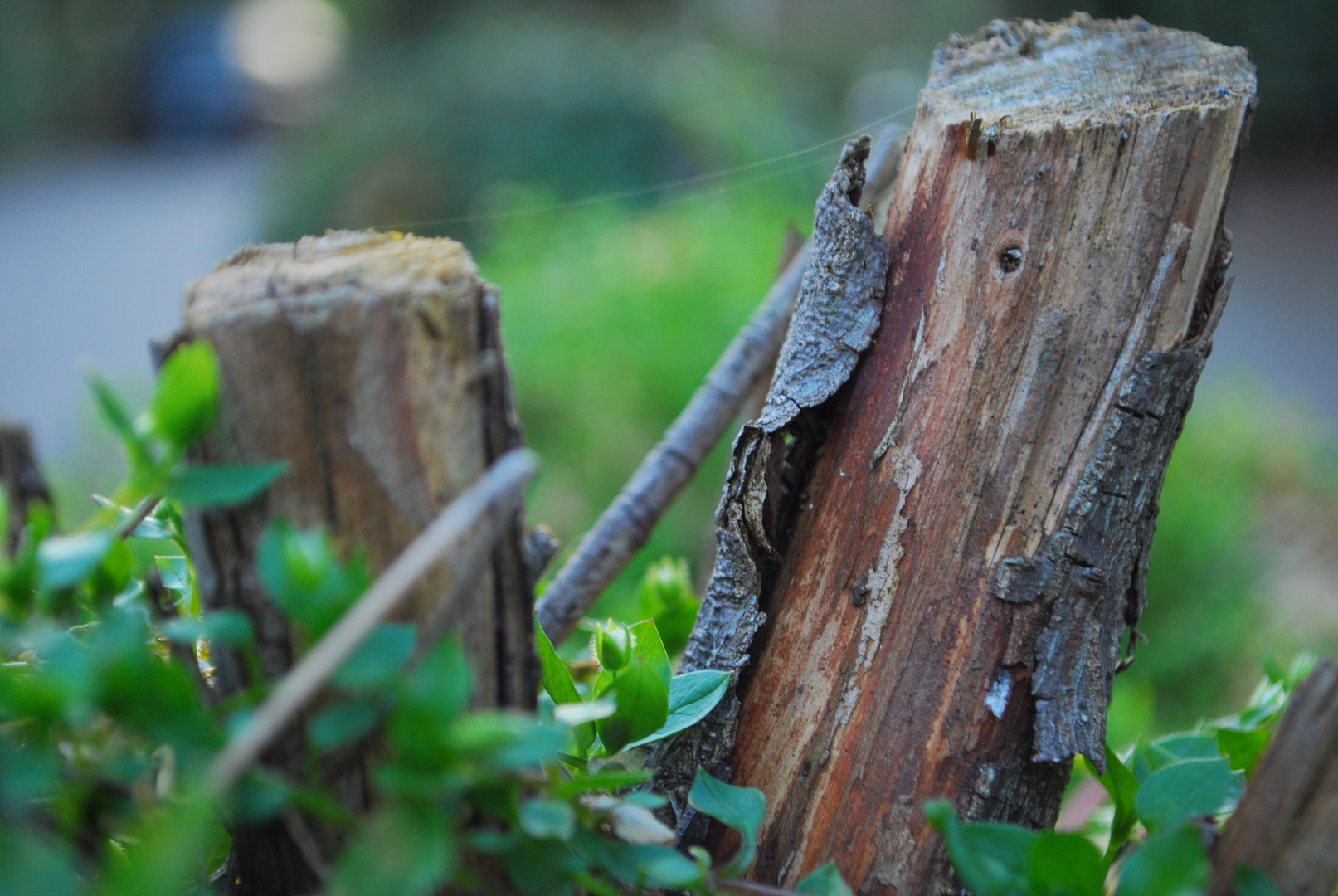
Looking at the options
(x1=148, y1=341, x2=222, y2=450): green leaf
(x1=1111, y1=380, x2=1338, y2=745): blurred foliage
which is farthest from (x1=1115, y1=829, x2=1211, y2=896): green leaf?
(x1=1111, y1=380, x2=1338, y2=745): blurred foliage

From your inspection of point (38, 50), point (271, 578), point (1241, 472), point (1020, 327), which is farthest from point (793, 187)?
point (38, 50)

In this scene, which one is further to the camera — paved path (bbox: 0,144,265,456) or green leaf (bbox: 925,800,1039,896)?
paved path (bbox: 0,144,265,456)

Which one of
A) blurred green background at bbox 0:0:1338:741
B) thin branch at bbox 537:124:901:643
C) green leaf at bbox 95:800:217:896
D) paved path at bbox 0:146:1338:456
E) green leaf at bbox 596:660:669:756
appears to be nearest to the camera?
green leaf at bbox 95:800:217:896

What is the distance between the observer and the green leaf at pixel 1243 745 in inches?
23.9

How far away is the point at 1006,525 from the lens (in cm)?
59

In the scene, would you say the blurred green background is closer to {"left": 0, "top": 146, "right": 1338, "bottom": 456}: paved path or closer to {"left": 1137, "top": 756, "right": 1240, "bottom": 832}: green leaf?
{"left": 1137, "top": 756, "right": 1240, "bottom": 832}: green leaf

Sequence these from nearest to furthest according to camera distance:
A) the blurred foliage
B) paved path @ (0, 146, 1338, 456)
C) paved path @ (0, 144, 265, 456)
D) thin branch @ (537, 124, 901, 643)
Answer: thin branch @ (537, 124, 901, 643) < the blurred foliage < paved path @ (0, 146, 1338, 456) < paved path @ (0, 144, 265, 456)

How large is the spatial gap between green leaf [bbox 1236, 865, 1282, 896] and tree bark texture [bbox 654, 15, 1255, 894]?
0.39 feet

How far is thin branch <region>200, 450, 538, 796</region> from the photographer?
32cm

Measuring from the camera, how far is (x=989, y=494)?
1.95 feet

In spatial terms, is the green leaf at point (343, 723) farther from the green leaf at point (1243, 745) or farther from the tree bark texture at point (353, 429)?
the green leaf at point (1243, 745)

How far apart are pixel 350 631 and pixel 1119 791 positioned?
50 cm

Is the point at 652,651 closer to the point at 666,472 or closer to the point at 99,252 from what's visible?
the point at 666,472

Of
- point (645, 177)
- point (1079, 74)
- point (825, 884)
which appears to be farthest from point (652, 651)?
point (645, 177)
